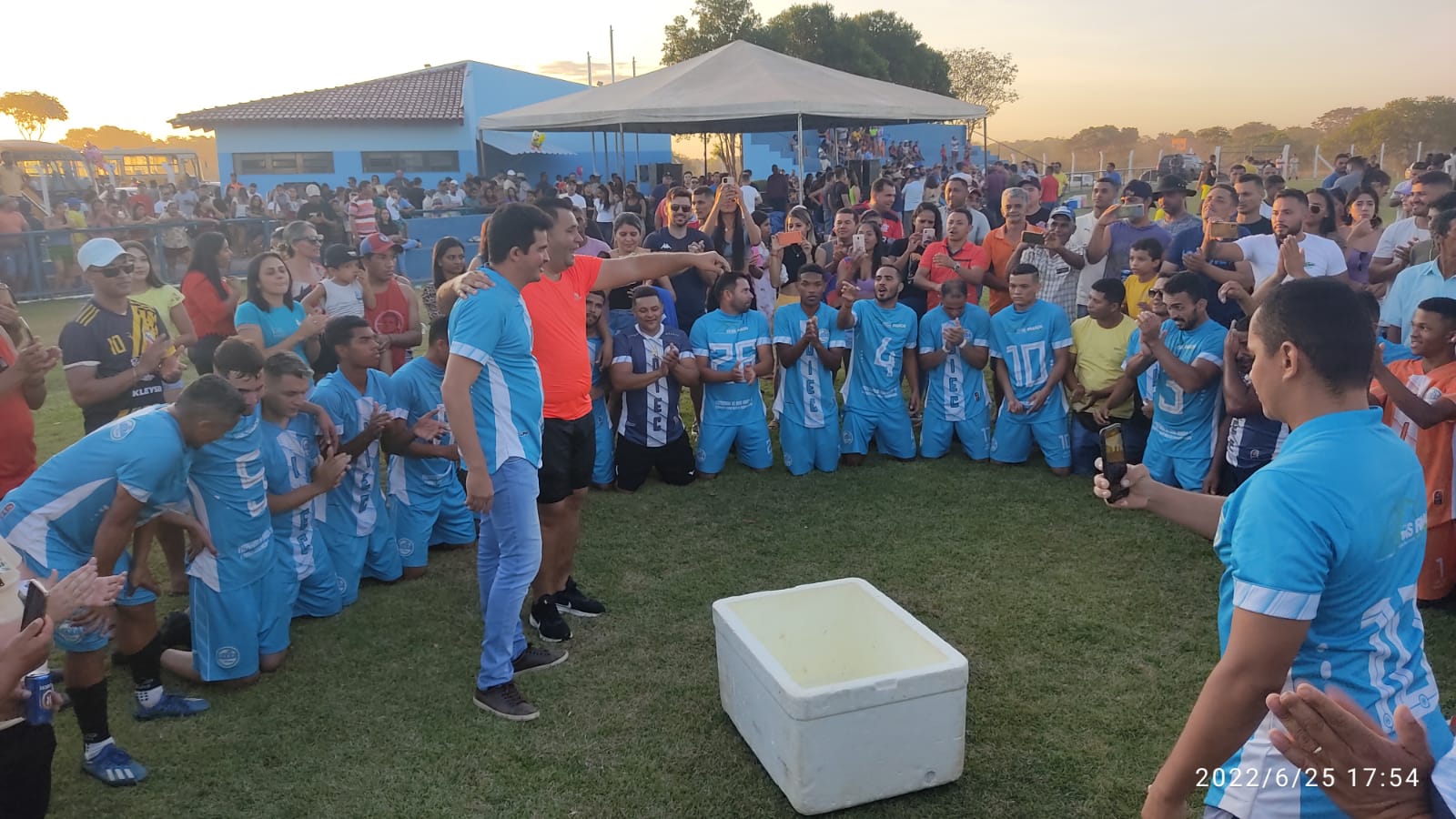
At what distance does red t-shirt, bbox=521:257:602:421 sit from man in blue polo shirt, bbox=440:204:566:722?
201 mm

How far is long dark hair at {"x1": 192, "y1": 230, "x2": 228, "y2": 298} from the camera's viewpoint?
590cm

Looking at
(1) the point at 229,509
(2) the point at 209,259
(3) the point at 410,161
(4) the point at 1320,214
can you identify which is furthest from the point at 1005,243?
(3) the point at 410,161

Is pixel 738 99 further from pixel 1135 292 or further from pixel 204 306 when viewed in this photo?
pixel 204 306

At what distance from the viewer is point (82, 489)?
3305 millimetres

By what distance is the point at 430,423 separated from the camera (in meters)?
5.12

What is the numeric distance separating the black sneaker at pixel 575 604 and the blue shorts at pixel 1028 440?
136 inches

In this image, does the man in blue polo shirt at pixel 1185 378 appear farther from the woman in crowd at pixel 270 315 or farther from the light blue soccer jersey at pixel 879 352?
the woman in crowd at pixel 270 315

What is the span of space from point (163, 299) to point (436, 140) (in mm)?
31121

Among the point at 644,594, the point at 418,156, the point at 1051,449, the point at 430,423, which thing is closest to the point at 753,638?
the point at 644,594

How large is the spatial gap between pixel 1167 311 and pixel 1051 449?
1301mm

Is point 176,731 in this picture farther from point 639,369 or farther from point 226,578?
point 639,369

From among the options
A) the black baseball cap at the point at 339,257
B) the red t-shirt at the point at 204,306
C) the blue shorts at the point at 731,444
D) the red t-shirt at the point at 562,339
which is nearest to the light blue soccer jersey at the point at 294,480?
the red t-shirt at the point at 562,339

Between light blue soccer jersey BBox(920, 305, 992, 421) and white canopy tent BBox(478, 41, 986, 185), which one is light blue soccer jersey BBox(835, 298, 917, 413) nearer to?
light blue soccer jersey BBox(920, 305, 992, 421)

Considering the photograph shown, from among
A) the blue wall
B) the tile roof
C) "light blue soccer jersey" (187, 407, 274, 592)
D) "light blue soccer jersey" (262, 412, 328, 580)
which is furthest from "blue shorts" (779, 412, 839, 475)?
the tile roof
